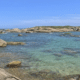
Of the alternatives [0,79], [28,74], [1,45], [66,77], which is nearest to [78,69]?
[66,77]

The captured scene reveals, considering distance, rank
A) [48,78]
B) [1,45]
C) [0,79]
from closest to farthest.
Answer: [0,79], [48,78], [1,45]

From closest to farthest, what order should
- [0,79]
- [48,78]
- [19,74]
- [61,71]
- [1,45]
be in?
[0,79]
[48,78]
[19,74]
[61,71]
[1,45]

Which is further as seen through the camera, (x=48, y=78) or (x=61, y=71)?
(x=61, y=71)

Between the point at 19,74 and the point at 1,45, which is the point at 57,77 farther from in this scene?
the point at 1,45

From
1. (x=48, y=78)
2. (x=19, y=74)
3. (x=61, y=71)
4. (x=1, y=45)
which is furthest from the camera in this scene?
(x=1, y=45)

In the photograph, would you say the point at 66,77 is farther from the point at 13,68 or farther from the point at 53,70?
the point at 13,68

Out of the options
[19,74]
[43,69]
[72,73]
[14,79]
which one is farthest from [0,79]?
[72,73]

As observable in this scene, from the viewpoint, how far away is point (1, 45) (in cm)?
2002

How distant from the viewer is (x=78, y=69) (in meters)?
9.09

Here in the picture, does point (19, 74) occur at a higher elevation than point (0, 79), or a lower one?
lower

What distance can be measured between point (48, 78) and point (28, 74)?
1.53 m

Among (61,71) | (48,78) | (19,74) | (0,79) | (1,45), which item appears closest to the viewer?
(0,79)

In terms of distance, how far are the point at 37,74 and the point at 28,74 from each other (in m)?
0.66

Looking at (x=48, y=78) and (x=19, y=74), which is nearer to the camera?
(x=48, y=78)
